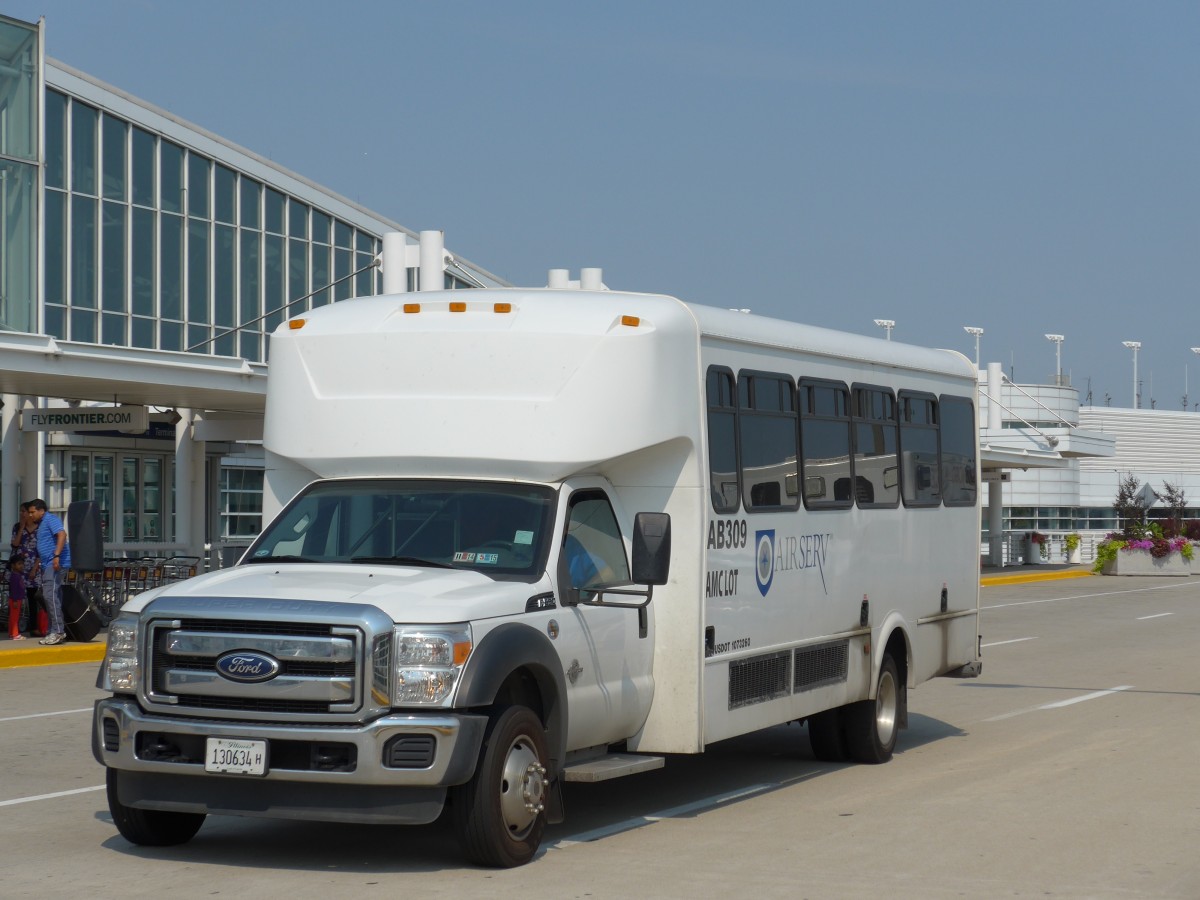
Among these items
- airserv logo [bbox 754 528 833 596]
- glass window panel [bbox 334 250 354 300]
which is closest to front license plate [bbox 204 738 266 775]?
airserv logo [bbox 754 528 833 596]

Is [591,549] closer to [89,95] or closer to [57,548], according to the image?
[57,548]

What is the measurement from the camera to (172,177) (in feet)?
131

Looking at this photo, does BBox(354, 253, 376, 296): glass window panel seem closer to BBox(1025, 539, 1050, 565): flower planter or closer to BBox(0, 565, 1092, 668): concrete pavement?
BBox(0, 565, 1092, 668): concrete pavement

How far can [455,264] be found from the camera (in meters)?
46.8

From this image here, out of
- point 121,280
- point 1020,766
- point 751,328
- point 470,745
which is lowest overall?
point 1020,766

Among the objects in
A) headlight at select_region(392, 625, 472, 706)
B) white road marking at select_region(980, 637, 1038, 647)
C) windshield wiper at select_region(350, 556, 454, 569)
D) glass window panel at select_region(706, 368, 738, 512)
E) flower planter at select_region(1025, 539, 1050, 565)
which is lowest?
white road marking at select_region(980, 637, 1038, 647)

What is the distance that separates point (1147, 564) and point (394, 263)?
2952 cm

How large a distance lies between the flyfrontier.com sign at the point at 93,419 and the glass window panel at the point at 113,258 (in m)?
12.0

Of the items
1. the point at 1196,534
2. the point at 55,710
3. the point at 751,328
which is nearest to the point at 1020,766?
the point at 751,328

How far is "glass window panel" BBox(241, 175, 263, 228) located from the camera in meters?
42.2

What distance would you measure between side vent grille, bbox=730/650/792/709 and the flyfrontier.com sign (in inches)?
646

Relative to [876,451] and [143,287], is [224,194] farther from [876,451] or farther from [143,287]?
[876,451]

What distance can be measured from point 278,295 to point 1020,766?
3391 centimetres

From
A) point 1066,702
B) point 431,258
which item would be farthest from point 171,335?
point 1066,702
